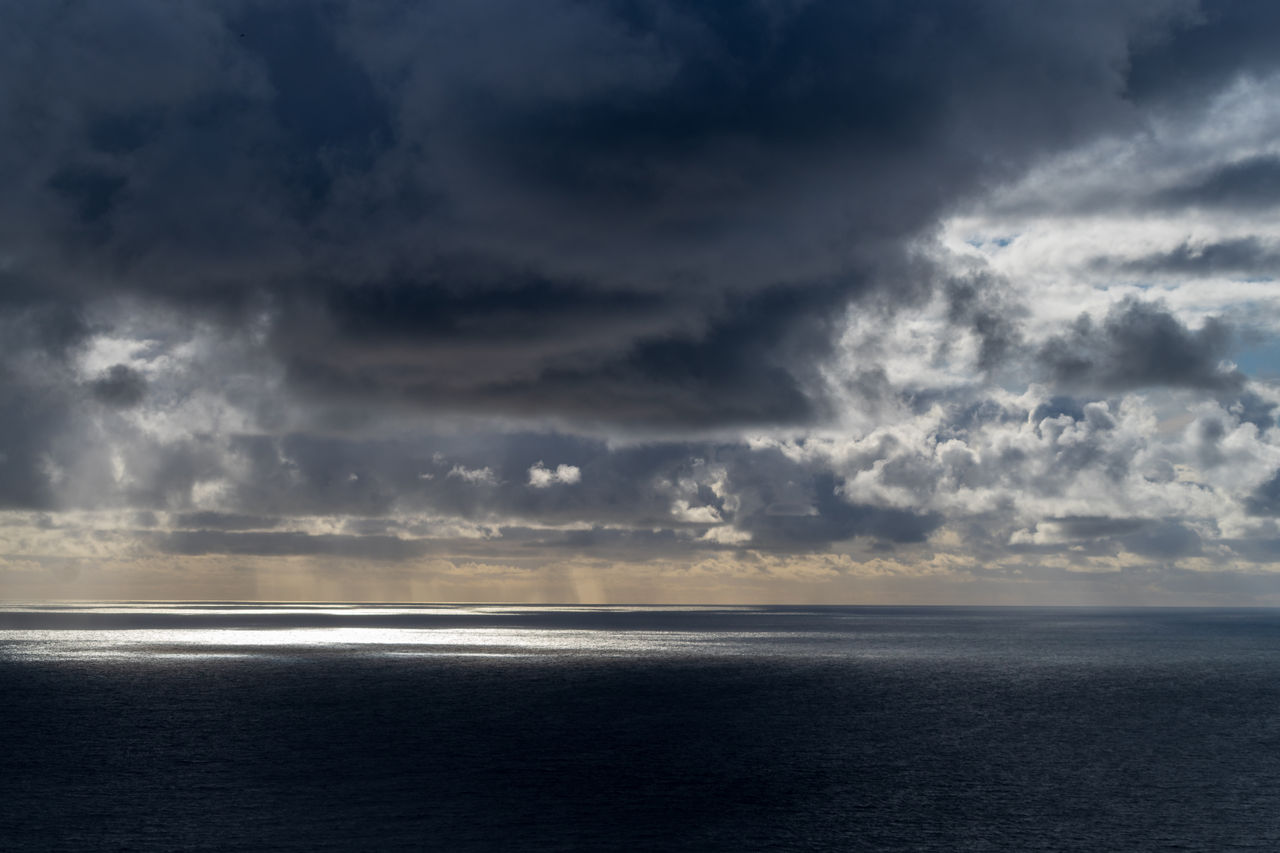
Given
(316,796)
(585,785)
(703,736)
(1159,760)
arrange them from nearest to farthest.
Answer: (316,796), (585,785), (1159,760), (703,736)

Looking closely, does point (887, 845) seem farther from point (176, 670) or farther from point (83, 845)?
point (176, 670)

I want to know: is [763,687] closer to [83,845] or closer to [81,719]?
[81,719]

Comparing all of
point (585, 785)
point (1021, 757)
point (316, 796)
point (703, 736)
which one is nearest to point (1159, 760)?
point (1021, 757)

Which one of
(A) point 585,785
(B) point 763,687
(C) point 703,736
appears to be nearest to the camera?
(A) point 585,785

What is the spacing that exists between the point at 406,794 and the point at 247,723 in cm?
3687

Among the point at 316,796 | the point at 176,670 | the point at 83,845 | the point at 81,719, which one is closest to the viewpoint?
the point at 83,845

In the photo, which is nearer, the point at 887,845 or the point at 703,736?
the point at 887,845

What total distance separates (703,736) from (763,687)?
45215mm

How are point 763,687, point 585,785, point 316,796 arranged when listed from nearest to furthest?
1. point 316,796
2. point 585,785
3. point 763,687

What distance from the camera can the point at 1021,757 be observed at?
2980 inches

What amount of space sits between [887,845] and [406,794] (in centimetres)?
2744

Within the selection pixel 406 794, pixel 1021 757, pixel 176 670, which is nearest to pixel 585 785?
pixel 406 794

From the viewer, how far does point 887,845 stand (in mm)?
50281

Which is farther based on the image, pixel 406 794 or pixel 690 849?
pixel 406 794
